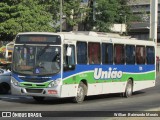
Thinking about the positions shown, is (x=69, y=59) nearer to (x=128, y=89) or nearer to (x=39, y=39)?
(x=39, y=39)

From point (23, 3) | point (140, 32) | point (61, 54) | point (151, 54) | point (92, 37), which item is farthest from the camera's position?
point (140, 32)

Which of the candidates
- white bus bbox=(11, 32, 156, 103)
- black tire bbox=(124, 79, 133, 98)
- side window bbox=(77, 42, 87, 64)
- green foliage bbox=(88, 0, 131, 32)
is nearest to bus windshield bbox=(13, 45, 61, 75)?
white bus bbox=(11, 32, 156, 103)

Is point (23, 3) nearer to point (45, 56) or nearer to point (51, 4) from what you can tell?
point (51, 4)

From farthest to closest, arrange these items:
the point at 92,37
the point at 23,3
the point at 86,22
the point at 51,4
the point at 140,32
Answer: the point at 140,32 < the point at 86,22 < the point at 51,4 < the point at 23,3 < the point at 92,37

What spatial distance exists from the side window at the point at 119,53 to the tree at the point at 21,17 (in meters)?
24.6

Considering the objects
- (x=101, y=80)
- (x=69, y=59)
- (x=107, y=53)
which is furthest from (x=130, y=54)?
(x=69, y=59)

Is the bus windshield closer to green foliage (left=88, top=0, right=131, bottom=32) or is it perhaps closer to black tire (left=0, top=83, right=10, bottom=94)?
black tire (left=0, top=83, right=10, bottom=94)

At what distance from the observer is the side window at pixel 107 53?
21733 mm

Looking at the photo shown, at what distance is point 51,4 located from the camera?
178ft

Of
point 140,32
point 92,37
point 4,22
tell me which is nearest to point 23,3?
point 4,22

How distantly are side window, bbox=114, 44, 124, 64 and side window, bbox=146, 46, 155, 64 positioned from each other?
118 inches

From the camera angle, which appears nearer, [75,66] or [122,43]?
[75,66]

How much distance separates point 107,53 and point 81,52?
2221mm

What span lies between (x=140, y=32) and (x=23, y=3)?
49040 mm
